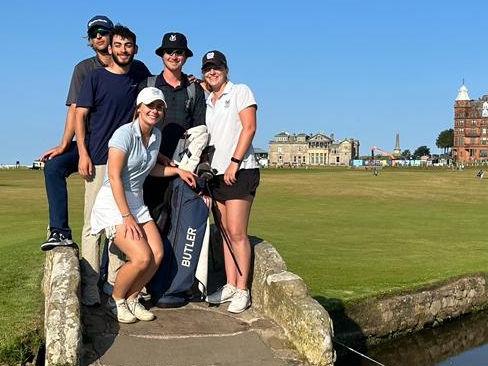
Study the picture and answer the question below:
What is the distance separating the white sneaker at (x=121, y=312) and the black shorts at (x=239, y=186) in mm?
1636

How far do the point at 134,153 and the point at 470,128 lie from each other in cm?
19323

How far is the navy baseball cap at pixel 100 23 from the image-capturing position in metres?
7.09

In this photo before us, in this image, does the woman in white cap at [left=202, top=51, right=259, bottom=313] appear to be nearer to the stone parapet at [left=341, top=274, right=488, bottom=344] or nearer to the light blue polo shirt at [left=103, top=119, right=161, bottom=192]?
the light blue polo shirt at [left=103, top=119, right=161, bottom=192]

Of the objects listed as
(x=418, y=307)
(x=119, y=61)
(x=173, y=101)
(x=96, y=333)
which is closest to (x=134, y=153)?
(x=173, y=101)

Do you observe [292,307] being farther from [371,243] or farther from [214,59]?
[371,243]

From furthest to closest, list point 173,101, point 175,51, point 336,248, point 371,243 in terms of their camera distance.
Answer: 1. point 371,243
2. point 336,248
3. point 173,101
4. point 175,51

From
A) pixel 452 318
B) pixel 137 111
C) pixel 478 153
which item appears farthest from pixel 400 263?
pixel 478 153

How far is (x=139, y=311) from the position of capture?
6.60m

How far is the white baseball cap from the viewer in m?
6.43

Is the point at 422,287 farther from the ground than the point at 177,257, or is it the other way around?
the point at 177,257

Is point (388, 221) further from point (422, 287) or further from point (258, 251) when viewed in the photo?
point (258, 251)

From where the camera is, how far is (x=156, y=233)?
6.60 meters

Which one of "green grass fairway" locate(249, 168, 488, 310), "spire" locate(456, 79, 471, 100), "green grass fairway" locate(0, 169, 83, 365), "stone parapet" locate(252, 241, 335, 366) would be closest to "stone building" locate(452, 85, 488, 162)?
"spire" locate(456, 79, 471, 100)

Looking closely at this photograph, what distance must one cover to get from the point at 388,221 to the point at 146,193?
1867 cm
